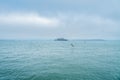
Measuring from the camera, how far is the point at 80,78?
14836 millimetres

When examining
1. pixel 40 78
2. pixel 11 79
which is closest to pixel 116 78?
pixel 40 78

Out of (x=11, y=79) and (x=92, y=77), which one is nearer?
(x=11, y=79)

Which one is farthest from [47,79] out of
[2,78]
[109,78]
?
[109,78]

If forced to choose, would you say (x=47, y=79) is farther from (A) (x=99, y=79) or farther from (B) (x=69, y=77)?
(A) (x=99, y=79)

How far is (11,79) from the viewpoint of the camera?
14141 mm

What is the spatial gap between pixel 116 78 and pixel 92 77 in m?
3.26

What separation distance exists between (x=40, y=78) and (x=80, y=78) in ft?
18.0

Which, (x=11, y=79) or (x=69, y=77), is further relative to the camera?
(x=69, y=77)

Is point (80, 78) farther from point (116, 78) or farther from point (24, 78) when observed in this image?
point (24, 78)

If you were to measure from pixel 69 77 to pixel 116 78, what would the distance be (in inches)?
254

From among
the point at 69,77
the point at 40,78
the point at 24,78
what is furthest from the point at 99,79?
the point at 24,78

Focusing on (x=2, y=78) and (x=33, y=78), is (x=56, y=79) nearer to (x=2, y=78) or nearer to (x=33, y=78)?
(x=33, y=78)

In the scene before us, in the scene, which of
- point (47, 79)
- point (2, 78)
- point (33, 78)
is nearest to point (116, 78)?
point (47, 79)

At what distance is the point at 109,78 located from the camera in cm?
1481
